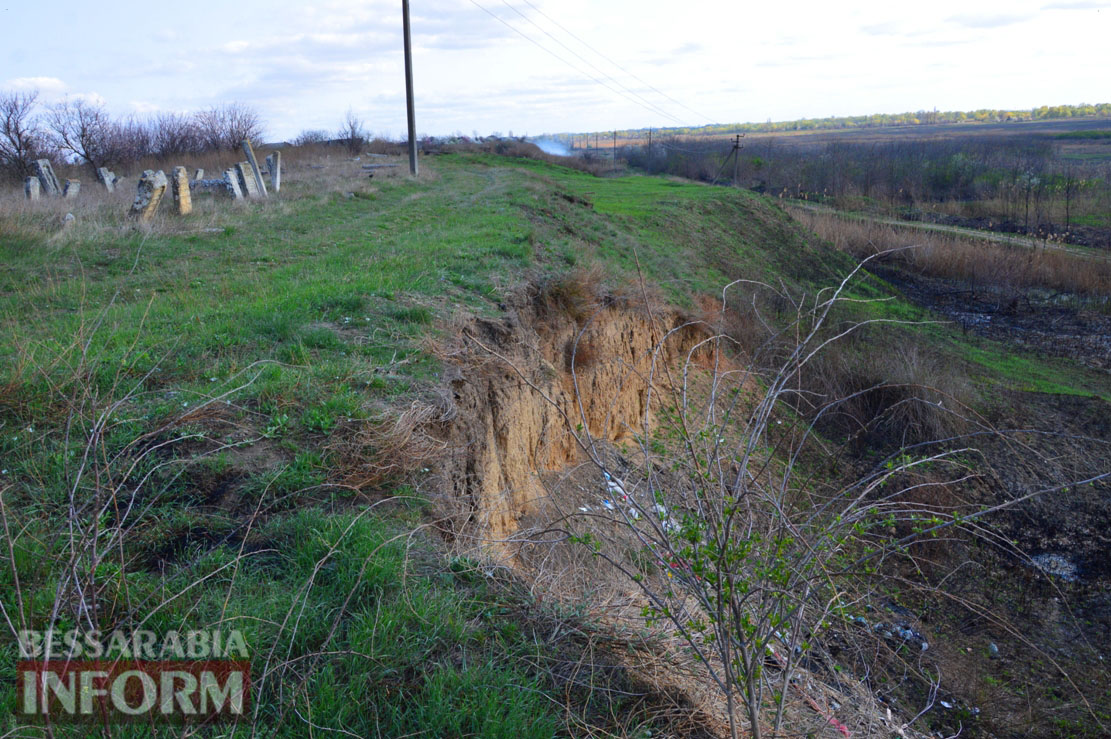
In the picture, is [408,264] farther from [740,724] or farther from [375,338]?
[740,724]

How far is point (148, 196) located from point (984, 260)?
86.9ft

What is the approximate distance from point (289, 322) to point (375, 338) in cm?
86

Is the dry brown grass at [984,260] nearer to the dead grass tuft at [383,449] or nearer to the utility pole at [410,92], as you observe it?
the utility pole at [410,92]

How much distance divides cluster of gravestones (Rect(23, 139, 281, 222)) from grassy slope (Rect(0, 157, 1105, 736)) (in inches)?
60.2

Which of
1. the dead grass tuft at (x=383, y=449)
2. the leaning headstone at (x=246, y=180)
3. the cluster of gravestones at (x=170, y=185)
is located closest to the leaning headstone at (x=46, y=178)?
the cluster of gravestones at (x=170, y=185)

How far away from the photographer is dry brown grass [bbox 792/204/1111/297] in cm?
2292

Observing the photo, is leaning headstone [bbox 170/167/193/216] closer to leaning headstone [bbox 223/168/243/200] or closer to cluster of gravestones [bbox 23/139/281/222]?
cluster of gravestones [bbox 23/139/281/222]

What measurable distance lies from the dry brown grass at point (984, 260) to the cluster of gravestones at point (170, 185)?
1900cm

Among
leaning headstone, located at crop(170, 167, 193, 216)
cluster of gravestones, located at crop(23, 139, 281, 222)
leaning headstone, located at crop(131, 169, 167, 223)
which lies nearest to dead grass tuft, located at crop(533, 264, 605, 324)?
→ cluster of gravestones, located at crop(23, 139, 281, 222)

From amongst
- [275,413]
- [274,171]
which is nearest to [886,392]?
[275,413]

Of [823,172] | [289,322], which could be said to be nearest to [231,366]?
[289,322]

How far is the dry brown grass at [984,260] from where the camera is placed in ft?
75.2

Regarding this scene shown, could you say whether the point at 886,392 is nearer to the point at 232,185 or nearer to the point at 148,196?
the point at 148,196

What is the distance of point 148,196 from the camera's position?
40.7 ft
